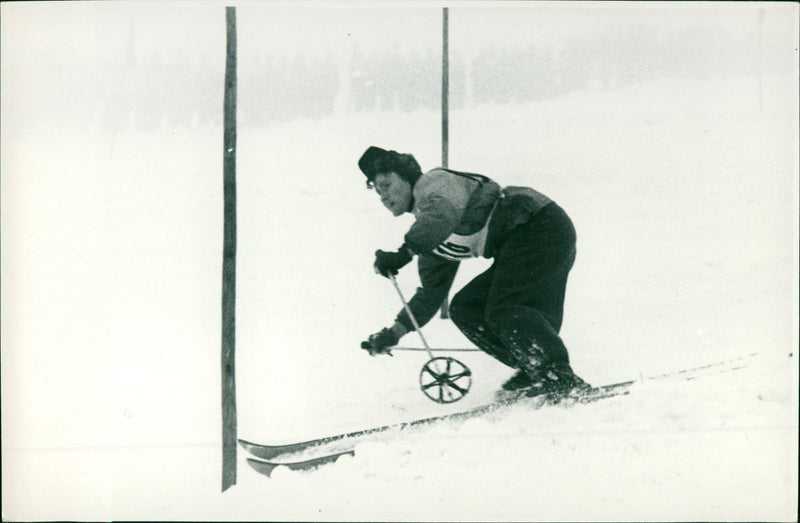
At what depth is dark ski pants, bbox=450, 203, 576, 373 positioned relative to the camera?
11.3 ft

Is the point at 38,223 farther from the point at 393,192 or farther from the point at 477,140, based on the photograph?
the point at 477,140

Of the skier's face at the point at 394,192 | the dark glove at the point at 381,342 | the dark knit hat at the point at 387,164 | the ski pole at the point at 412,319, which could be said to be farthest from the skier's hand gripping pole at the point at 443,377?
the dark knit hat at the point at 387,164

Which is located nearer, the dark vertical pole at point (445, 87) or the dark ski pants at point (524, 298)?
the dark ski pants at point (524, 298)

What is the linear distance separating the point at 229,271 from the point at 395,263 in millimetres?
704

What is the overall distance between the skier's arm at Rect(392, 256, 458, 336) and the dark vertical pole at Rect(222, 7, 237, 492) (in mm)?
697

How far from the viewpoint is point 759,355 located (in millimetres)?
3615

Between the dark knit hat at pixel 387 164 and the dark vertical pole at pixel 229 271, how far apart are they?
561 millimetres

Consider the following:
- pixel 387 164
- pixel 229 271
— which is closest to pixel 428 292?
pixel 387 164

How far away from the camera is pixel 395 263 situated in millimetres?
3447

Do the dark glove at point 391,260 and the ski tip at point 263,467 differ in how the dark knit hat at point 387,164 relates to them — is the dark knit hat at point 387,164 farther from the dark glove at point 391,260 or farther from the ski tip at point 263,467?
the ski tip at point 263,467

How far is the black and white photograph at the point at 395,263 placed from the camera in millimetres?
3473

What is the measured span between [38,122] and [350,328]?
61.8 inches

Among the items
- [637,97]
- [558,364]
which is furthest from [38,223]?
[637,97]

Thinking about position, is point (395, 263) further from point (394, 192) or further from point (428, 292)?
point (394, 192)
